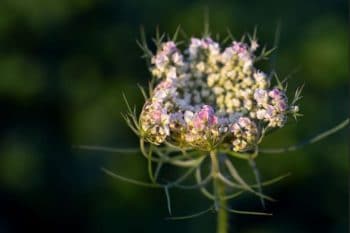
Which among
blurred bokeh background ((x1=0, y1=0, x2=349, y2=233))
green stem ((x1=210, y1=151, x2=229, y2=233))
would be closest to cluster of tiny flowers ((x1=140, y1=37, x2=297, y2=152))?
green stem ((x1=210, y1=151, x2=229, y2=233))

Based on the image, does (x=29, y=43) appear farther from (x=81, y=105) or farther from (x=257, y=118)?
(x=257, y=118)

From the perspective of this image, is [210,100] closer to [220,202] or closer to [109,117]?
[220,202]

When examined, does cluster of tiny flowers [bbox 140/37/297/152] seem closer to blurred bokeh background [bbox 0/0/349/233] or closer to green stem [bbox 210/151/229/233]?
green stem [bbox 210/151/229/233]

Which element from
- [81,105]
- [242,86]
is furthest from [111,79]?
[242,86]

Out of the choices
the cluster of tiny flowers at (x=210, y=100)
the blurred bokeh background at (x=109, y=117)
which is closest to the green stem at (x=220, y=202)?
the cluster of tiny flowers at (x=210, y=100)

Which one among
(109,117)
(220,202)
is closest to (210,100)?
(220,202)

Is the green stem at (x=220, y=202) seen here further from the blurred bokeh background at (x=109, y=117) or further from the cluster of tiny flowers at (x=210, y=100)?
the blurred bokeh background at (x=109, y=117)
